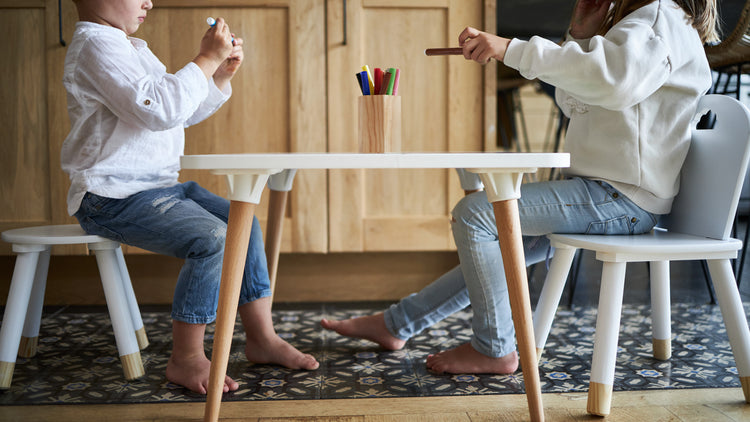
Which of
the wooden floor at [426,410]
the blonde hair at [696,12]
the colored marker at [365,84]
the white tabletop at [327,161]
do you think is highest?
the blonde hair at [696,12]

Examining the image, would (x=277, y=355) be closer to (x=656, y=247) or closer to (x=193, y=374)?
(x=193, y=374)

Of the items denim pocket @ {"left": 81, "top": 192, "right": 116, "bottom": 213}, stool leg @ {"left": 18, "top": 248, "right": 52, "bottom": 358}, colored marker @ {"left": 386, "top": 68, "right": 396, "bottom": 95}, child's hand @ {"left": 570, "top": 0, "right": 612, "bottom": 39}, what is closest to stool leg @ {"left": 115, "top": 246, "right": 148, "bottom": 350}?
stool leg @ {"left": 18, "top": 248, "right": 52, "bottom": 358}

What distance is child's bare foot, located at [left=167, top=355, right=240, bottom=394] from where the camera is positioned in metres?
1.32

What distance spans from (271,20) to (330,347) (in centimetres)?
100

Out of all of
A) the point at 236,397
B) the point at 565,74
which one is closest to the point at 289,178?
the point at 236,397

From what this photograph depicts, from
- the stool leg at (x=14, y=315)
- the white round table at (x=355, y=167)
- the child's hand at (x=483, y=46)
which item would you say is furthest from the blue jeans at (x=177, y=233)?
the child's hand at (x=483, y=46)

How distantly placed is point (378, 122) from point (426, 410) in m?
0.55

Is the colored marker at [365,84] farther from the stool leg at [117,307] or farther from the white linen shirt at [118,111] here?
the stool leg at [117,307]

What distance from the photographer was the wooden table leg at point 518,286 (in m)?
1.10

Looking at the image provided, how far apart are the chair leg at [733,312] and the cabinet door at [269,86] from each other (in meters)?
1.16

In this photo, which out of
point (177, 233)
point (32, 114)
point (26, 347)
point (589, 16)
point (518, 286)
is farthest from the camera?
point (32, 114)

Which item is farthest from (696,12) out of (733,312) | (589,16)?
(733,312)

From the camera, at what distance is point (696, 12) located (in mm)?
1269

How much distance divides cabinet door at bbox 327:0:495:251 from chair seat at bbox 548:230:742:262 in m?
0.85
